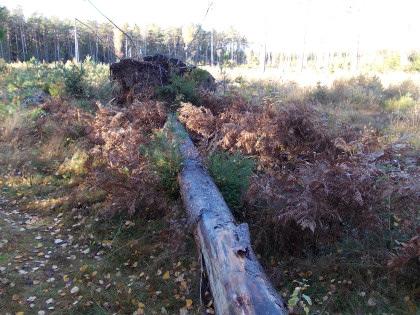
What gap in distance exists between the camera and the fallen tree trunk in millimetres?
2461

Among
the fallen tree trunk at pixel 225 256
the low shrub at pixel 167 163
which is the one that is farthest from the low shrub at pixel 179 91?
the fallen tree trunk at pixel 225 256

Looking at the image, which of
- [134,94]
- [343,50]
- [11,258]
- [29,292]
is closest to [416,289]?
[29,292]

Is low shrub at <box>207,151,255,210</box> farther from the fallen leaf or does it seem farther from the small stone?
the small stone

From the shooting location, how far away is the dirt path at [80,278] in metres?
3.54

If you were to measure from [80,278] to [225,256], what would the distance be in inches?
72.6

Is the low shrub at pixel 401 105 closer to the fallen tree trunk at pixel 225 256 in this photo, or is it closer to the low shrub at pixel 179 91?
the low shrub at pixel 179 91

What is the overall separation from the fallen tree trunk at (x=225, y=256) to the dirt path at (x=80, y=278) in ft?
1.77

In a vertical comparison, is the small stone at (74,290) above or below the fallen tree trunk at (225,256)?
below

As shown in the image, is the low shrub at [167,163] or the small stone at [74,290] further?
the low shrub at [167,163]

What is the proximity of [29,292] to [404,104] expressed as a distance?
1036 centimetres

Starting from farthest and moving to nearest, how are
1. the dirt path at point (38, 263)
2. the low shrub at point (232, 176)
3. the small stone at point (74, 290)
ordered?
the low shrub at point (232, 176)
the small stone at point (74, 290)
the dirt path at point (38, 263)

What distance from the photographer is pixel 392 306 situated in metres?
3.05

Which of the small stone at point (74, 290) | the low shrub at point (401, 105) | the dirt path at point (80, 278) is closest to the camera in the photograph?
the dirt path at point (80, 278)

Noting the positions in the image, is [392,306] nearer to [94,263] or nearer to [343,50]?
[94,263]
